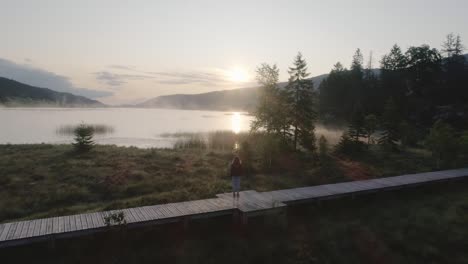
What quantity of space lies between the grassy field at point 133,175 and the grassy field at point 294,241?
3206 mm

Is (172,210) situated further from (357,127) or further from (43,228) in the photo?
(357,127)

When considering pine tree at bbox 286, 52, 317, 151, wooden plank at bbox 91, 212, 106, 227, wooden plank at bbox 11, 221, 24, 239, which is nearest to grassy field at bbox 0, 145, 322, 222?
wooden plank at bbox 91, 212, 106, 227

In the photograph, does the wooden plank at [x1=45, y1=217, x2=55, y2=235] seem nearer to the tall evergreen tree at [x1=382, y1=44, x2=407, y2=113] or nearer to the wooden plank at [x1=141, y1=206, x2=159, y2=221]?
the wooden plank at [x1=141, y1=206, x2=159, y2=221]

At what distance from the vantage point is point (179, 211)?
412 inches

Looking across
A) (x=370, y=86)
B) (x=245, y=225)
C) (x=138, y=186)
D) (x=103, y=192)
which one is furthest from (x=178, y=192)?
(x=370, y=86)

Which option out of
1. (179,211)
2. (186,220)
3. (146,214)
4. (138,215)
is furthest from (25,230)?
(186,220)

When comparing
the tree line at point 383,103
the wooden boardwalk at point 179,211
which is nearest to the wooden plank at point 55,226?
the wooden boardwalk at point 179,211

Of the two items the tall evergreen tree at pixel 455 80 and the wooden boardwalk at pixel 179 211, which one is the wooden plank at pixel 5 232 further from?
the tall evergreen tree at pixel 455 80

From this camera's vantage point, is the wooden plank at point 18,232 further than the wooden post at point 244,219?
No

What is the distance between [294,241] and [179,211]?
13.1 ft

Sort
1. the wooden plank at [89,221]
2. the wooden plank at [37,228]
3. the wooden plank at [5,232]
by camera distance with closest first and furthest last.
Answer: the wooden plank at [5,232] → the wooden plank at [37,228] → the wooden plank at [89,221]

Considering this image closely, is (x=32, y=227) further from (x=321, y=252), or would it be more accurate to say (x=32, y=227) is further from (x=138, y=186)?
(x=321, y=252)

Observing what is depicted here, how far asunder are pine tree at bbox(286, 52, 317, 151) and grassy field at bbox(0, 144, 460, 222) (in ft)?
12.2

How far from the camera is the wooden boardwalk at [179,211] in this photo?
340 inches
